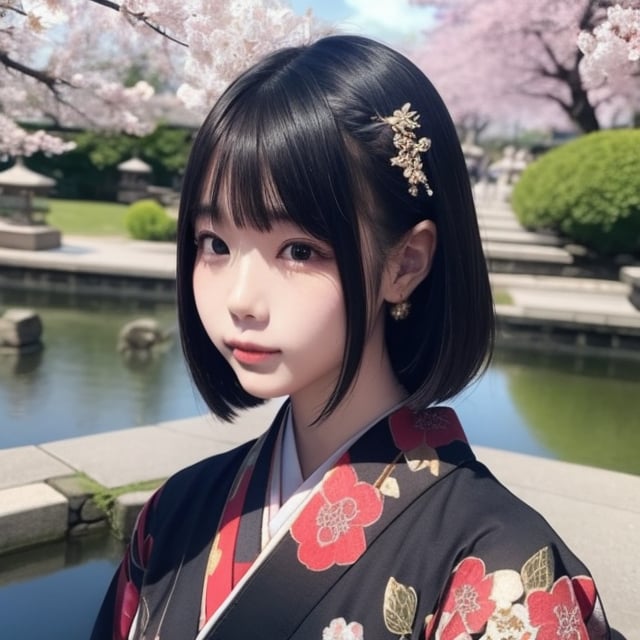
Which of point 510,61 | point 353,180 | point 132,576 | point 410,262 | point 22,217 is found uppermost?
point 510,61

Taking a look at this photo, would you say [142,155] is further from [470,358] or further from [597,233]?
[470,358]

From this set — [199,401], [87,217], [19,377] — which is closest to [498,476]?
[199,401]

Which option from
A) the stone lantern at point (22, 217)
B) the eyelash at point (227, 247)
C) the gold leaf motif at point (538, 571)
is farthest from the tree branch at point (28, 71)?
the stone lantern at point (22, 217)

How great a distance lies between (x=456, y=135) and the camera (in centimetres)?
122

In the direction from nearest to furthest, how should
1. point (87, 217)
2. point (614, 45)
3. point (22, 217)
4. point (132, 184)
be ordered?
point (614, 45)
point (22, 217)
point (87, 217)
point (132, 184)

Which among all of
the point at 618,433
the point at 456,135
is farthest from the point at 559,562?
the point at 618,433

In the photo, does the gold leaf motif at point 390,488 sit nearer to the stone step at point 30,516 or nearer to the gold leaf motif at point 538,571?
the gold leaf motif at point 538,571

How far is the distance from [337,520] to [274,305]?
0.33 metres

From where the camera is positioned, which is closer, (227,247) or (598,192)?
(227,247)

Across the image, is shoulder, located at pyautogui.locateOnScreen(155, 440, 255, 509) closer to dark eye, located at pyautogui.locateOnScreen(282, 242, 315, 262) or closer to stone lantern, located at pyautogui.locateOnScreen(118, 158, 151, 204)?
dark eye, located at pyautogui.locateOnScreen(282, 242, 315, 262)

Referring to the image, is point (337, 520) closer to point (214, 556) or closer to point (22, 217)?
point (214, 556)

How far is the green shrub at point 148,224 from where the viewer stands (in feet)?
47.9

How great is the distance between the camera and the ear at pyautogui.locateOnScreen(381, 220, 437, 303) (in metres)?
1.19

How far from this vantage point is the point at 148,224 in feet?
47.9
